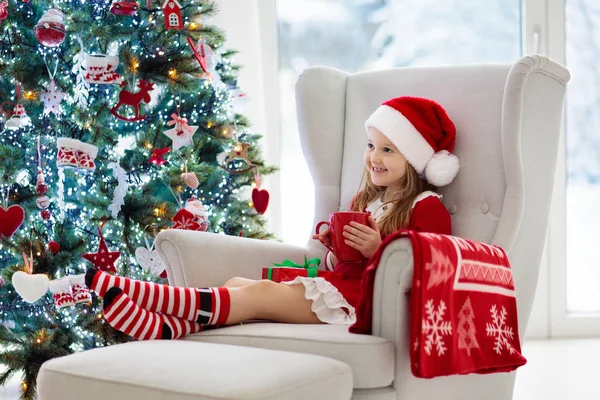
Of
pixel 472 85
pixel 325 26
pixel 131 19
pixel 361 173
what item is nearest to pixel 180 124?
pixel 131 19

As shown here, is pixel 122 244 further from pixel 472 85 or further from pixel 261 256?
pixel 472 85

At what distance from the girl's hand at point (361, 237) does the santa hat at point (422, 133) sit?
1.08 feet

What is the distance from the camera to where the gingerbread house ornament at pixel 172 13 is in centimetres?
269

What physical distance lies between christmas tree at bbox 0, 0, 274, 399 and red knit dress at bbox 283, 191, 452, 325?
79 centimetres

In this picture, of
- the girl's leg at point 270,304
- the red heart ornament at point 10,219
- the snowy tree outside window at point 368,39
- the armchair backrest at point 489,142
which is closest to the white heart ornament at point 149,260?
the red heart ornament at point 10,219

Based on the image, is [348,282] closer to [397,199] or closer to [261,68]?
[397,199]

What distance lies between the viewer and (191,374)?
133 centimetres

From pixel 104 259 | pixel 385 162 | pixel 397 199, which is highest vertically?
pixel 385 162

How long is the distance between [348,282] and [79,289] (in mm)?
1073

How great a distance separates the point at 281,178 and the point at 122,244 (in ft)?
4.21

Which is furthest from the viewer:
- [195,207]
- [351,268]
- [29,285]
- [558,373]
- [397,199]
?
[558,373]

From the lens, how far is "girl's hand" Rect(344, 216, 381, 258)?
1.85 m

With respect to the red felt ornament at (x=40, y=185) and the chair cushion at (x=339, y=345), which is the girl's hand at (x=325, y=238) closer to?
the chair cushion at (x=339, y=345)

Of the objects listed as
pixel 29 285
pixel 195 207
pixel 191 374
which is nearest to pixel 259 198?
pixel 195 207
